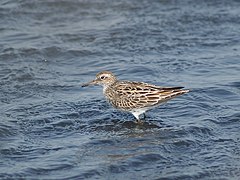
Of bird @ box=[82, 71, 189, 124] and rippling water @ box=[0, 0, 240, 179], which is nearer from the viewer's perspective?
rippling water @ box=[0, 0, 240, 179]

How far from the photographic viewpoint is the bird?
38.9 ft

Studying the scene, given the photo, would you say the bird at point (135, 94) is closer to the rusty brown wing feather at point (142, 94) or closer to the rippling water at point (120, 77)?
the rusty brown wing feather at point (142, 94)

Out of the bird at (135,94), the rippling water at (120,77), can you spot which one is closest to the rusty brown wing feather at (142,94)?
the bird at (135,94)

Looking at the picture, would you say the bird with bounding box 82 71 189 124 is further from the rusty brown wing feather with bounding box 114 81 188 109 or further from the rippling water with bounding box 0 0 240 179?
the rippling water with bounding box 0 0 240 179

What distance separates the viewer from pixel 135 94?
12.1m

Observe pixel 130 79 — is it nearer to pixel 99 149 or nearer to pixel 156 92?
pixel 156 92

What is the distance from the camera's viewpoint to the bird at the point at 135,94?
11.9 meters

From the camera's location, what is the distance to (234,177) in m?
9.84

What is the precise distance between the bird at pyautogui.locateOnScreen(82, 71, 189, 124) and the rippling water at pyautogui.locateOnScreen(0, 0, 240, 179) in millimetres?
297

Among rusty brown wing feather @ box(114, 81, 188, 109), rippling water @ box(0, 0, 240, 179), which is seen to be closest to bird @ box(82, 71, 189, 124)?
rusty brown wing feather @ box(114, 81, 188, 109)

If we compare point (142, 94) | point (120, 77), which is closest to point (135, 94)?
point (142, 94)

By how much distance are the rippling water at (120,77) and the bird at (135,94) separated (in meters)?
0.30

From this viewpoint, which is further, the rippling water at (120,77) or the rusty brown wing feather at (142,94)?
the rusty brown wing feather at (142,94)

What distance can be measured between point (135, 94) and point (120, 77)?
2364mm
